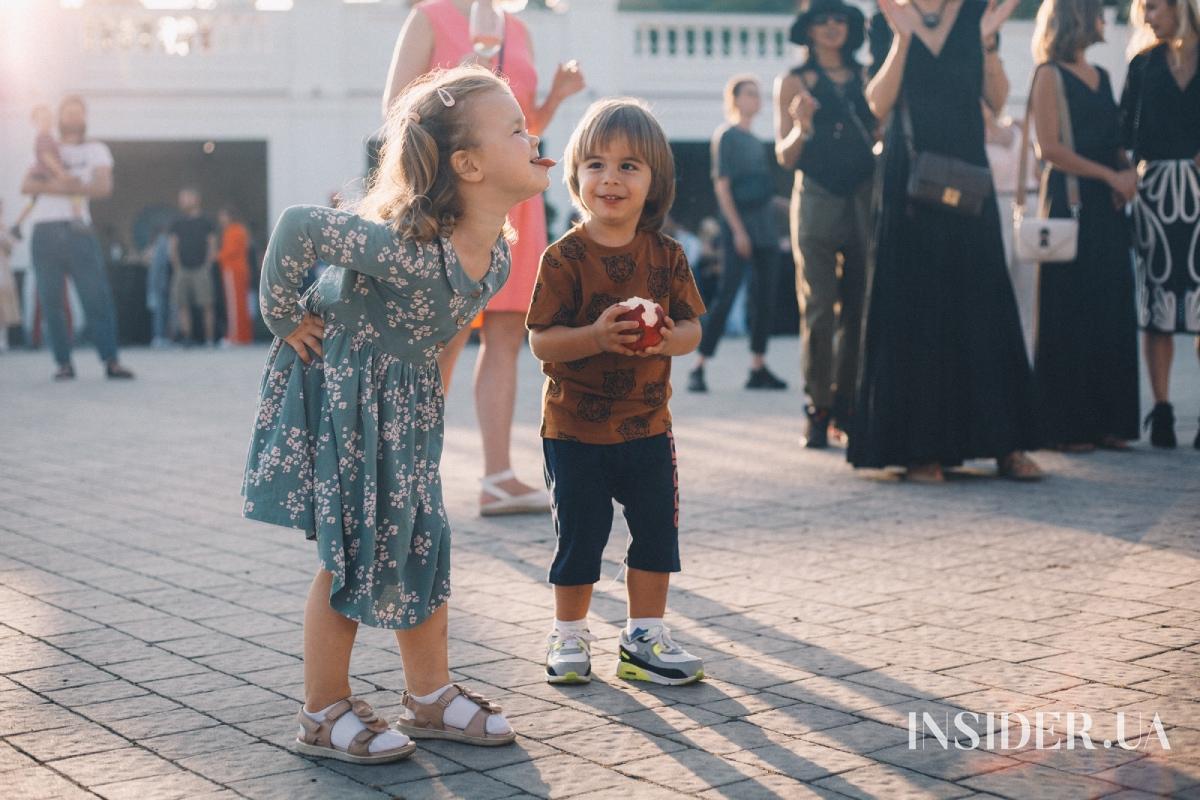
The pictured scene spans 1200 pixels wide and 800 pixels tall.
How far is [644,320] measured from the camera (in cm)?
348

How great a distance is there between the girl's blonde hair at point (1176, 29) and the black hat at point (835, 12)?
52.5 inches

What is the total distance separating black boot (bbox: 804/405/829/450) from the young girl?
14.9 ft

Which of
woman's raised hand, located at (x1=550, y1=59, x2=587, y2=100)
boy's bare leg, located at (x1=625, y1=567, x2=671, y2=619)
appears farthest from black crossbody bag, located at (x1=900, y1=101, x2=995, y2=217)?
boy's bare leg, located at (x1=625, y1=567, x2=671, y2=619)

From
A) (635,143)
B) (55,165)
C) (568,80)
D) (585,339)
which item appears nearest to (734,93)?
(55,165)

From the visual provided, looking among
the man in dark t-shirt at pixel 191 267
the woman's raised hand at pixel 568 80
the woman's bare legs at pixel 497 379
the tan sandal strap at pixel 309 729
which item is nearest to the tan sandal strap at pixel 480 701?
the tan sandal strap at pixel 309 729

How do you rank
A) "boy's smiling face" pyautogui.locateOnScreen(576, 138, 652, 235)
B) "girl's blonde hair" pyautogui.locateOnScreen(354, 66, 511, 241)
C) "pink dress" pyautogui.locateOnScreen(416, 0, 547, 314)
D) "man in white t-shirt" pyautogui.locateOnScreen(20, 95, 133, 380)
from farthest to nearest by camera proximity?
"man in white t-shirt" pyautogui.locateOnScreen(20, 95, 133, 380) < "pink dress" pyautogui.locateOnScreen(416, 0, 547, 314) < "boy's smiling face" pyautogui.locateOnScreen(576, 138, 652, 235) < "girl's blonde hair" pyautogui.locateOnScreen(354, 66, 511, 241)

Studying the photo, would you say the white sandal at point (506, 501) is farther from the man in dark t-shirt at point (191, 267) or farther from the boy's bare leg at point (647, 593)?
the man in dark t-shirt at point (191, 267)

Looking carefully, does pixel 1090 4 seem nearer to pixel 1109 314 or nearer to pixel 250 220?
pixel 1109 314

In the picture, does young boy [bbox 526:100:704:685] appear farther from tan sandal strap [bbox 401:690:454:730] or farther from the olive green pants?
the olive green pants

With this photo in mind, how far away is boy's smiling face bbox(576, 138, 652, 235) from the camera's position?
3.68 m

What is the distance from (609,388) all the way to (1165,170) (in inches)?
187

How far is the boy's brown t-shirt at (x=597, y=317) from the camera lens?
3.71 metres

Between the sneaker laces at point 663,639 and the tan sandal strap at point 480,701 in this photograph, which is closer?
the tan sandal strap at point 480,701

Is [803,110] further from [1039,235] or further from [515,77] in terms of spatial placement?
[515,77]
